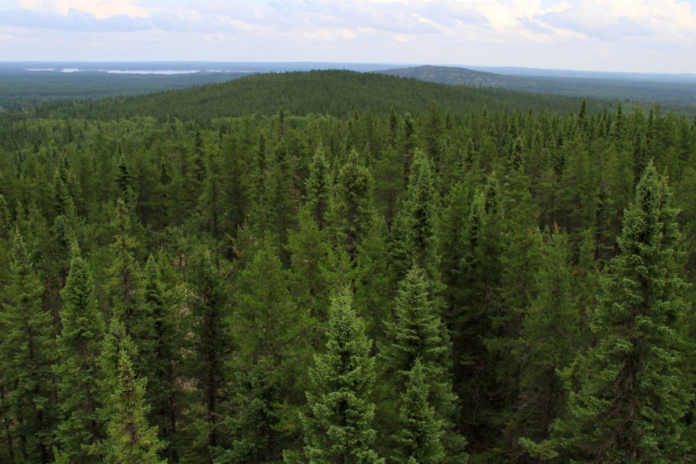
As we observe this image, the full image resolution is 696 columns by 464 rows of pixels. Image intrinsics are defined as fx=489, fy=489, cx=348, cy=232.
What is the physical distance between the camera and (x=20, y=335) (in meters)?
24.1

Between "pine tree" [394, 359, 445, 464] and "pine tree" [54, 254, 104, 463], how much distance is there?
13485 mm

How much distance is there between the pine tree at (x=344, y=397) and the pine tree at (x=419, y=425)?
1.29 m

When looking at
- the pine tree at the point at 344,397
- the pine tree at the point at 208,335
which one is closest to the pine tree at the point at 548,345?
the pine tree at the point at 344,397

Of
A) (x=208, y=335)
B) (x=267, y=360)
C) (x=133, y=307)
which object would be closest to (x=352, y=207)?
(x=208, y=335)

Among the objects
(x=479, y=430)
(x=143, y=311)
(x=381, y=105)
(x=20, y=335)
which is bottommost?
(x=479, y=430)

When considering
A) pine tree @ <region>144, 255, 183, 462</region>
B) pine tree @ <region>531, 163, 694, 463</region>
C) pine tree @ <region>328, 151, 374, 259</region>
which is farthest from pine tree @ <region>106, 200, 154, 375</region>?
pine tree @ <region>531, 163, 694, 463</region>

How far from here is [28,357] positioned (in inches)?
970

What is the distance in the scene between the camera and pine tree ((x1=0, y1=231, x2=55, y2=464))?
24.0 m

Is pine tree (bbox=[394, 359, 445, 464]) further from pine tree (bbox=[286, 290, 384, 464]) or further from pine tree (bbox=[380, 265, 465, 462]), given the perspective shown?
pine tree (bbox=[286, 290, 384, 464])

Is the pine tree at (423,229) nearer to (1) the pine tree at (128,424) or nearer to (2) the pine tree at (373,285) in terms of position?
(2) the pine tree at (373,285)

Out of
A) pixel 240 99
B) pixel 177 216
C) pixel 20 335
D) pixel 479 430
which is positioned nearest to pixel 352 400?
pixel 479 430

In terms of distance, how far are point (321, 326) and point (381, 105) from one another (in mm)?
146944

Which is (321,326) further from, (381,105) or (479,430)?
(381,105)

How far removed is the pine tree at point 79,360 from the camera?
21297mm
